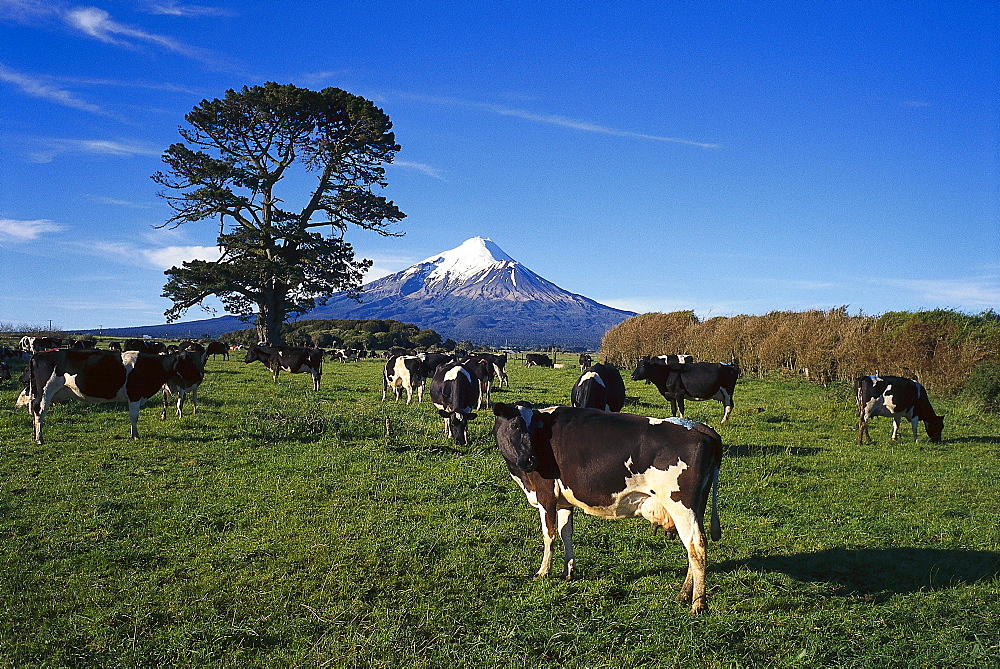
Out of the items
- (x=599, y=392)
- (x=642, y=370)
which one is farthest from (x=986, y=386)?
(x=599, y=392)

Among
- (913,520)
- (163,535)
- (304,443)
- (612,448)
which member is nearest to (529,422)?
(612,448)

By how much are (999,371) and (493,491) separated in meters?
16.6

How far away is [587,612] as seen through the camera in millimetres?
5316

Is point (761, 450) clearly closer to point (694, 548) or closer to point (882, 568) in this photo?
point (882, 568)

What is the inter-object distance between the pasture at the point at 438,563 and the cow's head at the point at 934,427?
167cm

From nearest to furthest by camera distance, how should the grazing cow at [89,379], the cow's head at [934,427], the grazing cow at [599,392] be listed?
the grazing cow at [89,379] < the grazing cow at [599,392] < the cow's head at [934,427]

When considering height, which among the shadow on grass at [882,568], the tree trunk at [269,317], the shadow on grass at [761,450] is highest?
the tree trunk at [269,317]

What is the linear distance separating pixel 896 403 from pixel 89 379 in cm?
1651

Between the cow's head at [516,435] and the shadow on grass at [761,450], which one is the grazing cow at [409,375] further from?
the cow's head at [516,435]

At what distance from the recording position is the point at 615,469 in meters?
5.71

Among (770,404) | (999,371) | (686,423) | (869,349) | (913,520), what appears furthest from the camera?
(869,349)

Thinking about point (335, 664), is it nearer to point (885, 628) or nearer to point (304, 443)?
point (885, 628)

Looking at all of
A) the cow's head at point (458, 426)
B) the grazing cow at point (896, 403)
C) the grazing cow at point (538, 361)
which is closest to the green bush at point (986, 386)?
the grazing cow at point (896, 403)

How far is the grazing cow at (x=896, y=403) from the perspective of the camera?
13891 mm
